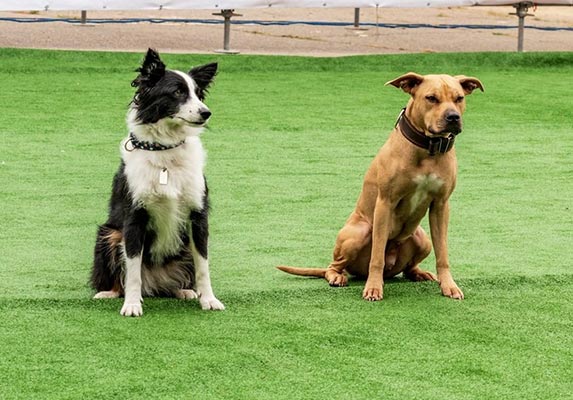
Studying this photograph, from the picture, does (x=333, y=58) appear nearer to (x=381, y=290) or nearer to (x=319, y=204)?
(x=319, y=204)

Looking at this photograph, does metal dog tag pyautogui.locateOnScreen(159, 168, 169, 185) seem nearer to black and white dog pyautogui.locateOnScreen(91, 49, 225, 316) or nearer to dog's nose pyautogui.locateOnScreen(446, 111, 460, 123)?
black and white dog pyautogui.locateOnScreen(91, 49, 225, 316)

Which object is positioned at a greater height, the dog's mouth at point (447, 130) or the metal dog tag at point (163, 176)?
the dog's mouth at point (447, 130)

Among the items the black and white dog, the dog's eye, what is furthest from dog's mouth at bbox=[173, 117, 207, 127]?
the dog's eye

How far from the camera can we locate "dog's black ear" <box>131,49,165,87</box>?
17.8 ft

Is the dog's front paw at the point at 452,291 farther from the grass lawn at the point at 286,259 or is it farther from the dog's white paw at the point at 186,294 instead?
the dog's white paw at the point at 186,294

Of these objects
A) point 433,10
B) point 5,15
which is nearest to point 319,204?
point 5,15

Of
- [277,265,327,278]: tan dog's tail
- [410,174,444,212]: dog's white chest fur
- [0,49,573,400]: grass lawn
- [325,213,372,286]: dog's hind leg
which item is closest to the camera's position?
[0,49,573,400]: grass lawn

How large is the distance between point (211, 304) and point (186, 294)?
29 centimetres

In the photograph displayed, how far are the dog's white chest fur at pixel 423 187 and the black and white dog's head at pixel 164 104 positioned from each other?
102 centimetres

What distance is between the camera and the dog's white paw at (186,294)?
590 centimetres

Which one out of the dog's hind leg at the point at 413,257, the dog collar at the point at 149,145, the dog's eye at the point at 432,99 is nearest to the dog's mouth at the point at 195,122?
the dog collar at the point at 149,145

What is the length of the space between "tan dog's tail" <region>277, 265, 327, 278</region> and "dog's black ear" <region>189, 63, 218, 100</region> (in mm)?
1066

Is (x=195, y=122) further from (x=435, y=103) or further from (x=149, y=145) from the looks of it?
(x=435, y=103)

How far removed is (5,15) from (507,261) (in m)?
13.2
